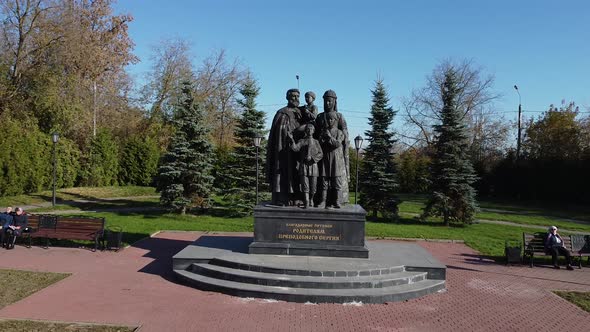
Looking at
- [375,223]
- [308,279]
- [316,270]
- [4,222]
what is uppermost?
[4,222]

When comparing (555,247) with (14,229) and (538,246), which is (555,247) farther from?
(14,229)

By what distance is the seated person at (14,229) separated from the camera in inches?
484

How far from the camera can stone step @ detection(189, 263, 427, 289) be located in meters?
8.59

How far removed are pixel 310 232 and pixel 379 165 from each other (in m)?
12.3

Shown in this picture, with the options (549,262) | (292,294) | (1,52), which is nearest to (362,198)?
(549,262)

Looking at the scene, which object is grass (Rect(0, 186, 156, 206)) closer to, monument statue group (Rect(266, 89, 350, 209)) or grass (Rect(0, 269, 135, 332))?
grass (Rect(0, 269, 135, 332))

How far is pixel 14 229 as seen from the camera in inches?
487

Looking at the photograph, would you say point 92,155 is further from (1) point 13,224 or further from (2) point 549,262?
(2) point 549,262

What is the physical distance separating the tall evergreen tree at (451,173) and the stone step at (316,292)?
11592 millimetres

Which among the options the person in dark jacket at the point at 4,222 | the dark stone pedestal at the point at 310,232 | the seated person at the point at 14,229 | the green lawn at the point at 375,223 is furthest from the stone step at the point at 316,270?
the person in dark jacket at the point at 4,222

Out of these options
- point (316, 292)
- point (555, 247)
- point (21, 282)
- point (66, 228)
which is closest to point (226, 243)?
point (316, 292)

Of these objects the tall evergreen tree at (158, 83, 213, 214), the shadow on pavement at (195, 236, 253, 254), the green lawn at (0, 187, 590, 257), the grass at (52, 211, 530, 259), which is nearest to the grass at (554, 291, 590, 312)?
the grass at (52, 211, 530, 259)

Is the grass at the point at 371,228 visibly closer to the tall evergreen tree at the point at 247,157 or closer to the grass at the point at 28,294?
the tall evergreen tree at the point at 247,157

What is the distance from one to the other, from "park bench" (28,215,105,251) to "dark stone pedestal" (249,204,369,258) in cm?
504
